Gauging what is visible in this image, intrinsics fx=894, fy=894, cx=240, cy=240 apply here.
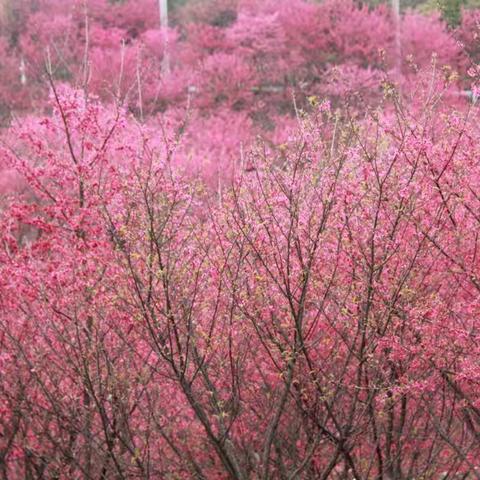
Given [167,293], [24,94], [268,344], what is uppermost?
[167,293]

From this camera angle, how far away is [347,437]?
24.6 feet

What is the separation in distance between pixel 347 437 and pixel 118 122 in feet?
14.3

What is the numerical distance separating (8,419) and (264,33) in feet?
104

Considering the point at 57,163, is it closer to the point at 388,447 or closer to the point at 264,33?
the point at 388,447

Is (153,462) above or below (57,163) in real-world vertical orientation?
below

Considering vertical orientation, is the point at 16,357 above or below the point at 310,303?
below

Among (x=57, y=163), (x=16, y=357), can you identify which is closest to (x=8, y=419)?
(x=16, y=357)

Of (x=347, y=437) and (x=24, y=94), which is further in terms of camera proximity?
(x=24, y=94)

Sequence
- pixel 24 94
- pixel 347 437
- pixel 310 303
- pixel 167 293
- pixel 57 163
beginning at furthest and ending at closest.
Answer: pixel 24 94, pixel 57 163, pixel 310 303, pixel 347 437, pixel 167 293

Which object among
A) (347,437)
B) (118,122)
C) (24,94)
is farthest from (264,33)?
(347,437)

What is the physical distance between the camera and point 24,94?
37.0m

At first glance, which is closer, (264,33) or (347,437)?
(347,437)

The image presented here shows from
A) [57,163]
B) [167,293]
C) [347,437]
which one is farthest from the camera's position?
[57,163]

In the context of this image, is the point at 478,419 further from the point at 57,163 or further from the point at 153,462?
the point at 57,163
